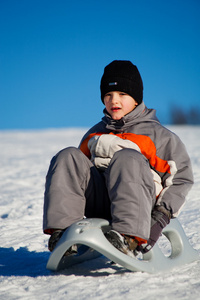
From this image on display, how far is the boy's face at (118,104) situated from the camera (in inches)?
88.2

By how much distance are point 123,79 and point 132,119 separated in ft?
0.82

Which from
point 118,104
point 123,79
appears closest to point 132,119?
point 118,104

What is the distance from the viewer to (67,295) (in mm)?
1549

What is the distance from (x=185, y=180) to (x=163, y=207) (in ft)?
0.63

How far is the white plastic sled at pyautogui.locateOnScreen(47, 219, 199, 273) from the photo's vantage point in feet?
5.50

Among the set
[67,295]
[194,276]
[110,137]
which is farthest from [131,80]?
[67,295]

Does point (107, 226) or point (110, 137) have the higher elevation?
point (110, 137)

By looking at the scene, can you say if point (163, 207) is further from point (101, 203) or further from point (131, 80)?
point (131, 80)

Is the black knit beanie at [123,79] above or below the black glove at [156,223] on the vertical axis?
above

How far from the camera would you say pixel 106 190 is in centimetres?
203

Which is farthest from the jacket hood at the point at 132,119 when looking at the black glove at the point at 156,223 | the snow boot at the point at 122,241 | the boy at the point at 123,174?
the snow boot at the point at 122,241

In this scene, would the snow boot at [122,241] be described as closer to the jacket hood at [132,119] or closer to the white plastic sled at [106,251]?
the white plastic sled at [106,251]

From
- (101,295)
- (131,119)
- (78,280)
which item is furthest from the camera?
(131,119)

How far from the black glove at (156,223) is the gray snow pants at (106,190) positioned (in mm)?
59
